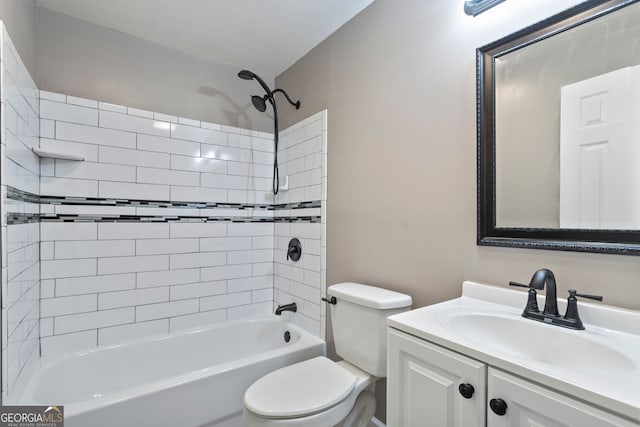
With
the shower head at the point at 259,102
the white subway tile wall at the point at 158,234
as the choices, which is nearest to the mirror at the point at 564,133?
the white subway tile wall at the point at 158,234

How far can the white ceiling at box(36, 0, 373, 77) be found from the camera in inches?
71.1

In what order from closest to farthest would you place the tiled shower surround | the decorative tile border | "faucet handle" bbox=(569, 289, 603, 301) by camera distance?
"faucet handle" bbox=(569, 289, 603, 301) < the decorative tile border < the tiled shower surround

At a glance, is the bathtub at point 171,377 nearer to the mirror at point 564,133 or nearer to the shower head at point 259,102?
the mirror at point 564,133

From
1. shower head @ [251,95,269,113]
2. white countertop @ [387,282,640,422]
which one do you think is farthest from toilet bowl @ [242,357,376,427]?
shower head @ [251,95,269,113]

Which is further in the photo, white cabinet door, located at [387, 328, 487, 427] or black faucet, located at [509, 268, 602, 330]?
black faucet, located at [509, 268, 602, 330]

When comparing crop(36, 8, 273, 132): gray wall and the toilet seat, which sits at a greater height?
crop(36, 8, 273, 132): gray wall

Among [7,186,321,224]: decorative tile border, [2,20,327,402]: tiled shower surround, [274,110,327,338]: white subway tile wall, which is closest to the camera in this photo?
[7,186,321,224]: decorative tile border

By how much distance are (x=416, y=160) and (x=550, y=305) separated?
0.81 metres

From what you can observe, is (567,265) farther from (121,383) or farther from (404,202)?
(121,383)

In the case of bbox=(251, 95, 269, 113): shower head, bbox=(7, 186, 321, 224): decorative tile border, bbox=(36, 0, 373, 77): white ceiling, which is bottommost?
bbox=(7, 186, 321, 224): decorative tile border

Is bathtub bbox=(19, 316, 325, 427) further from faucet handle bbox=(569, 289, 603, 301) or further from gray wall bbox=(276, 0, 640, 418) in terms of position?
faucet handle bbox=(569, 289, 603, 301)

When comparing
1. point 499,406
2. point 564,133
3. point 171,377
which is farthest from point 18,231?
point 564,133

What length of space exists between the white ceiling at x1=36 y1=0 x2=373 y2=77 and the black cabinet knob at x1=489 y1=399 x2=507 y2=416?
6.43ft

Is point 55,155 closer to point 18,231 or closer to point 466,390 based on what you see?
point 18,231
